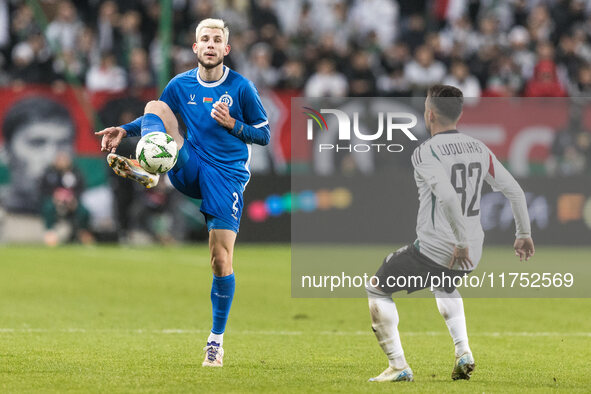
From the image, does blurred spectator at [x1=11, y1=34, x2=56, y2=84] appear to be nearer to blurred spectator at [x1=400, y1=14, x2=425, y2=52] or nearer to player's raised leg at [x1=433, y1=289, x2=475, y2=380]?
blurred spectator at [x1=400, y1=14, x2=425, y2=52]

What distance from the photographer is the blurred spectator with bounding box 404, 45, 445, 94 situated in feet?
69.8

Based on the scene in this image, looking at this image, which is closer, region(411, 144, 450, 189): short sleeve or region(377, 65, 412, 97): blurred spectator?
region(411, 144, 450, 189): short sleeve

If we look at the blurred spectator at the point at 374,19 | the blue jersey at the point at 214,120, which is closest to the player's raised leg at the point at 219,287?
the blue jersey at the point at 214,120

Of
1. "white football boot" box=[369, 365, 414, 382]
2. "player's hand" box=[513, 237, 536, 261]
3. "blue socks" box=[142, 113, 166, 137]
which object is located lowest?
"white football boot" box=[369, 365, 414, 382]

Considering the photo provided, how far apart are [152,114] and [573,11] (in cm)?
1849

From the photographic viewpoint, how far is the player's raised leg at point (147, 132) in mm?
6961

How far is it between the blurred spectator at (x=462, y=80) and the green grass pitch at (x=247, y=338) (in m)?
7.03

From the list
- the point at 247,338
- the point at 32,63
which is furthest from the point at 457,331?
the point at 32,63

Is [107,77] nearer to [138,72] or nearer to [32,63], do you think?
[138,72]

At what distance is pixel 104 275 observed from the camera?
14656mm

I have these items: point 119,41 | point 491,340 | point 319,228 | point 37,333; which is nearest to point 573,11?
point 319,228

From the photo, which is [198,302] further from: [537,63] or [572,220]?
[537,63]

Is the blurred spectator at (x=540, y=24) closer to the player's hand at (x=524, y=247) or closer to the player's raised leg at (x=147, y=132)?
the player's raised leg at (x=147, y=132)

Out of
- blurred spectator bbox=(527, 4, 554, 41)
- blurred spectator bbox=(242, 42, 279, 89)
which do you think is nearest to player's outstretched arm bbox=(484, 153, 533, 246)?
blurred spectator bbox=(242, 42, 279, 89)
